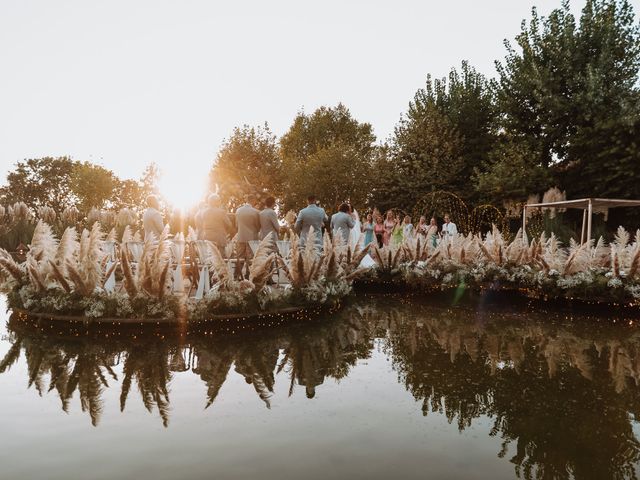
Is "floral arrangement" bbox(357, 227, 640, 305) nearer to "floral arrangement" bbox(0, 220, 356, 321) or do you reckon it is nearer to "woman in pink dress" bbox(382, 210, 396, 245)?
"woman in pink dress" bbox(382, 210, 396, 245)

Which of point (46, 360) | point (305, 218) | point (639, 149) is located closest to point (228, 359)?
point (46, 360)

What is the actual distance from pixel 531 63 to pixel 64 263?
23.9 metres

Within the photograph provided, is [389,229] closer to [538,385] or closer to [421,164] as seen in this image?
[538,385]

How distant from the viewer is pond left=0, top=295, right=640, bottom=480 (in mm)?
3275

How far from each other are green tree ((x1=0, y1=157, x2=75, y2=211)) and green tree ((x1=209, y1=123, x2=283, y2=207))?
32.5 meters

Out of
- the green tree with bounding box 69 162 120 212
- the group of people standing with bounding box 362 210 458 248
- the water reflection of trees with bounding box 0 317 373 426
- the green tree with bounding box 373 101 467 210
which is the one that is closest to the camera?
the water reflection of trees with bounding box 0 317 373 426

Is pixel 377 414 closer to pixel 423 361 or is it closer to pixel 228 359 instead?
pixel 423 361

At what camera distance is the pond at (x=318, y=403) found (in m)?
3.28

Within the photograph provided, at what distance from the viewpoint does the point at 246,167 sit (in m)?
43.8

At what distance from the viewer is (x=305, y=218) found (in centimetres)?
1142

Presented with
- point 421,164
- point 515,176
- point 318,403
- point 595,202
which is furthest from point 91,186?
point 318,403

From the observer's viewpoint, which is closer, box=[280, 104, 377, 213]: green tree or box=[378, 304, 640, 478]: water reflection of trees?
box=[378, 304, 640, 478]: water reflection of trees

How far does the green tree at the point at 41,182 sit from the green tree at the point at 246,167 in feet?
107

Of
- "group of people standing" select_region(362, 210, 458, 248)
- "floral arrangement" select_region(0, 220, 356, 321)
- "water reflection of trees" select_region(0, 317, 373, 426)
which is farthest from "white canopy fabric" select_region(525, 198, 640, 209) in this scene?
"water reflection of trees" select_region(0, 317, 373, 426)
